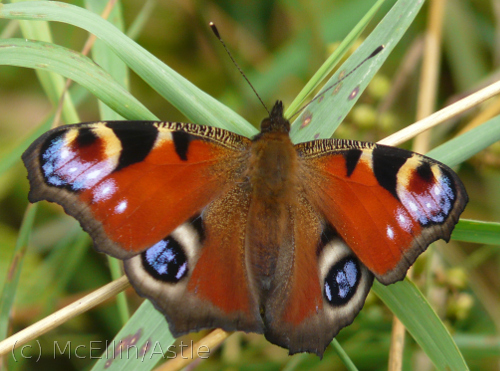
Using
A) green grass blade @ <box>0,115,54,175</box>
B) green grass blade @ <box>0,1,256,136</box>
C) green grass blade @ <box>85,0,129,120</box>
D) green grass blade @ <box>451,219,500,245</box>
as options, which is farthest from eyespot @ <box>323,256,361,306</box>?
green grass blade @ <box>0,115,54,175</box>

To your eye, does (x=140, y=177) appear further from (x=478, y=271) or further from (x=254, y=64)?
(x=478, y=271)

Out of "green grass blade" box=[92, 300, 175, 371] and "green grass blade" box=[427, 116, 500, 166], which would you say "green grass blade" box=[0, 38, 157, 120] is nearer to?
"green grass blade" box=[92, 300, 175, 371]

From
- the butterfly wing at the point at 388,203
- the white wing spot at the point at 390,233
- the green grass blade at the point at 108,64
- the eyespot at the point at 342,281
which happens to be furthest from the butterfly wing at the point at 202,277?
the green grass blade at the point at 108,64

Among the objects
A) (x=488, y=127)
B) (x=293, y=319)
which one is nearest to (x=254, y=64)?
(x=488, y=127)

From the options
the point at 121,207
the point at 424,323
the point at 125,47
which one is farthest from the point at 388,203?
the point at 125,47

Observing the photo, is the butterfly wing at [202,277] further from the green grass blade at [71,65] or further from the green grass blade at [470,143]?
the green grass blade at [470,143]

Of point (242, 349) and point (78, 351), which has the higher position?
point (78, 351)
